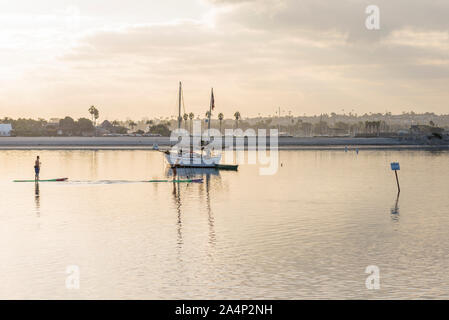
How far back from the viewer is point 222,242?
31984 millimetres

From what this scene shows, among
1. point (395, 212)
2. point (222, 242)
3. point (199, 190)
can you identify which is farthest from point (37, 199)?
point (395, 212)

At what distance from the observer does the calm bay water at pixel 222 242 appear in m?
23.3

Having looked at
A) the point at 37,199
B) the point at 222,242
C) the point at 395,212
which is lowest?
the point at 395,212

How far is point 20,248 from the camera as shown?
3016 cm

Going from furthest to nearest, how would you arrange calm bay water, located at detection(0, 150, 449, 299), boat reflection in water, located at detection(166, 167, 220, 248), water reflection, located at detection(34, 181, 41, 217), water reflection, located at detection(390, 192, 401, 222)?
water reflection, located at detection(34, 181, 41, 217) < water reflection, located at detection(390, 192, 401, 222) < boat reflection in water, located at detection(166, 167, 220, 248) < calm bay water, located at detection(0, 150, 449, 299)

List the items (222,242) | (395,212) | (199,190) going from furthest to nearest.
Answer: (199,190) → (395,212) → (222,242)

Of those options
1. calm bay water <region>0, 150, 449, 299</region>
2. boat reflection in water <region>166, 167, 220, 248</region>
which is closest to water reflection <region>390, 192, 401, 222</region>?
calm bay water <region>0, 150, 449, 299</region>

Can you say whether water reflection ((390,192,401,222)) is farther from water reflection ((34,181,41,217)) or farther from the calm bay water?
water reflection ((34,181,41,217))


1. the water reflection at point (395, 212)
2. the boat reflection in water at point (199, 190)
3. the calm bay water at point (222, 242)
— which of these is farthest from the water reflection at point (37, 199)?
the water reflection at point (395, 212)

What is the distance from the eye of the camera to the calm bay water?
23.3 m

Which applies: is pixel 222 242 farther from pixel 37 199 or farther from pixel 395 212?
pixel 37 199

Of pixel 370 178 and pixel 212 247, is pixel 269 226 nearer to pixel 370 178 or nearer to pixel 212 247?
pixel 212 247

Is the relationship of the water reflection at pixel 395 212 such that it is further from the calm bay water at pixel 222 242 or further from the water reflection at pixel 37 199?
the water reflection at pixel 37 199
